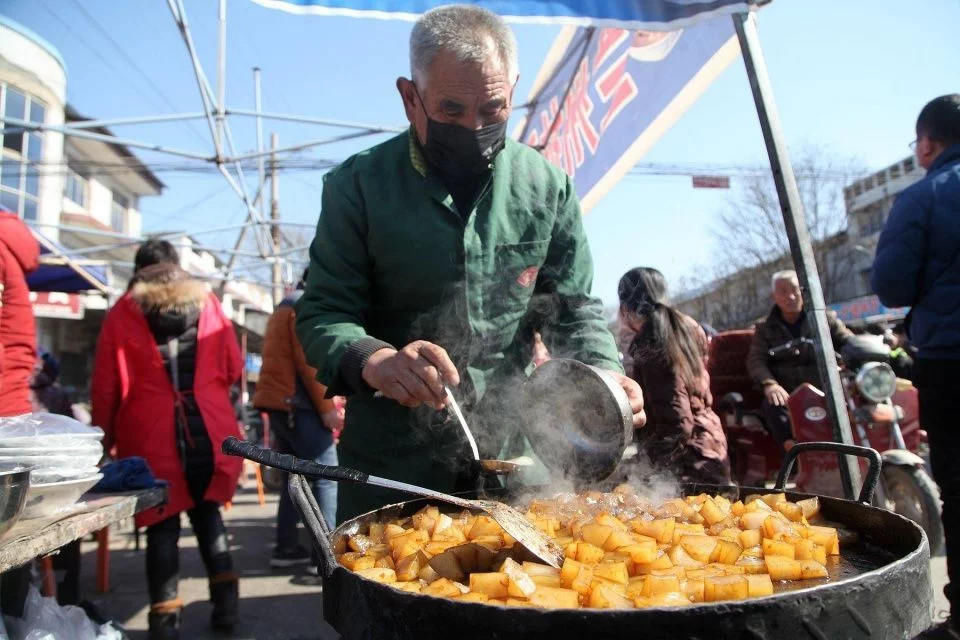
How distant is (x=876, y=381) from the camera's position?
13.6ft

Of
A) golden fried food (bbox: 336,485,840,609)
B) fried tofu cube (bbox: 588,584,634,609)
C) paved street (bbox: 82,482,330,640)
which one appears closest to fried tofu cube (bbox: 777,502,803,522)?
golden fried food (bbox: 336,485,840,609)

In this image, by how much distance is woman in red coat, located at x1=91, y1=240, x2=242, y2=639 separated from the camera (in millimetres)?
3404

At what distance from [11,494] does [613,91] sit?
4.00 meters

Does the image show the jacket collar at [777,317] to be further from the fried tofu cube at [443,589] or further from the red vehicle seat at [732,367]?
the fried tofu cube at [443,589]

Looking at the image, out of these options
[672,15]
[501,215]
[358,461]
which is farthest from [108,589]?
[672,15]

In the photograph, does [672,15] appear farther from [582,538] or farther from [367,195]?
[582,538]

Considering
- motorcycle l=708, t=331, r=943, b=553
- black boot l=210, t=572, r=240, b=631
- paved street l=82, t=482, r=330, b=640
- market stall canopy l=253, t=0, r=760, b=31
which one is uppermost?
market stall canopy l=253, t=0, r=760, b=31

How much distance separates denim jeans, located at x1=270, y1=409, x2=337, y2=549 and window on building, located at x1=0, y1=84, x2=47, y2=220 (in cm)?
1890

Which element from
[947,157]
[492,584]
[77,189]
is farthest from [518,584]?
[77,189]

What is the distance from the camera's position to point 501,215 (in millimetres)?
1960

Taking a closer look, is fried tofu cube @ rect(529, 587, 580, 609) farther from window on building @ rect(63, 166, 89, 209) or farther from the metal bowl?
window on building @ rect(63, 166, 89, 209)

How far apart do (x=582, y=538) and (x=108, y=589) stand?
4568mm

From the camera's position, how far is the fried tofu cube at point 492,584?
3.34ft

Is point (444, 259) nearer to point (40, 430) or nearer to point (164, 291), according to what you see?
point (40, 430)
